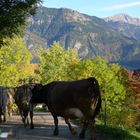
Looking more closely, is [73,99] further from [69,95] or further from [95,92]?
[95,92]

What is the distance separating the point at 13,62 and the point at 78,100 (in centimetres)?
3630

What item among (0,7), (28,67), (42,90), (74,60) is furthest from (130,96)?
(42,90)

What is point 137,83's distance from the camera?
80312 millimetres

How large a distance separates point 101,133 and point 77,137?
1351mm

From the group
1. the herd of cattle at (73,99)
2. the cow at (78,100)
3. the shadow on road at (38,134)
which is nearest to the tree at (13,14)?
the herd of cattle at (73,99)

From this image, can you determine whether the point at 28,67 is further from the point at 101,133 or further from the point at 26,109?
the point at 101,133

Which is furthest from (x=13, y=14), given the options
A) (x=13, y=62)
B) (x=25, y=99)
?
(x=13, y=62)

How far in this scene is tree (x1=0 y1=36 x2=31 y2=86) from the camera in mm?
47469

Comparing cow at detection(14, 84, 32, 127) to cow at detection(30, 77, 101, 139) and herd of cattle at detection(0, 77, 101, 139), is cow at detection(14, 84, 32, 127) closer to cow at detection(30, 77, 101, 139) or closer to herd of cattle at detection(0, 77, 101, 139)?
herd of cattle at detection(0, 77, 101, 139)

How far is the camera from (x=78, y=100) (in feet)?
48.2

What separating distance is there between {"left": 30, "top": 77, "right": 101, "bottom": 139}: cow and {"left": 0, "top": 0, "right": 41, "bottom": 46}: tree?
27.8 ft

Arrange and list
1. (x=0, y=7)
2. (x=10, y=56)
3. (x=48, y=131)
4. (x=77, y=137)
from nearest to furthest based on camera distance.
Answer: (x=77, y=137), (x=48, y=131), (x=0, y=7), (x=10, y=56)

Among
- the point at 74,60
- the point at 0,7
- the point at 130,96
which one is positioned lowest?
the point at 130,96

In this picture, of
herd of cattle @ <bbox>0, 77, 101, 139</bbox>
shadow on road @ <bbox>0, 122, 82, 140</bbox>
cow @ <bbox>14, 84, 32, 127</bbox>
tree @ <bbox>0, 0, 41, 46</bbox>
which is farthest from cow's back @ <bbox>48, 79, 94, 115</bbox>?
tree @ <bbox>0, 0, 41, 46</bbox>
